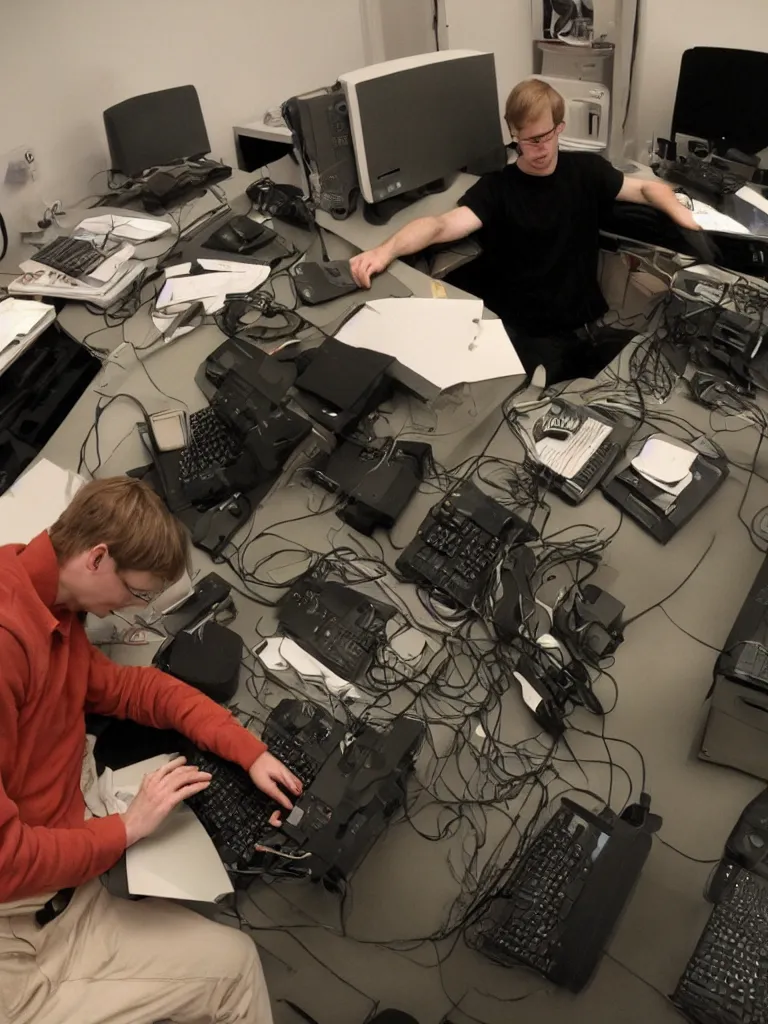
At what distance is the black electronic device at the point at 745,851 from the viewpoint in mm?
1297

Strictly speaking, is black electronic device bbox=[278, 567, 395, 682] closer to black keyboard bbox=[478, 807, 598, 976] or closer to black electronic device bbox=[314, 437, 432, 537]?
black electronic device bbox=[314, 437, 432, 537]

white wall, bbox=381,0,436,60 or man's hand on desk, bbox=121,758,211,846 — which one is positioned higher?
white wall, bbox=381,0,436,60

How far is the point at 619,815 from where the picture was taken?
141cm

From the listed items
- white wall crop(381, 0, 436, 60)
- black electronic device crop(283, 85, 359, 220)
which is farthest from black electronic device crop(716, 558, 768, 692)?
white wall crop(381, 0, 436, 60)

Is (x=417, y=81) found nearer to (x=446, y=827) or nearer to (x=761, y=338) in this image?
(x=761, y=338)

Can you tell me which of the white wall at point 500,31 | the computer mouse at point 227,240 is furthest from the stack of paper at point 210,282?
the white wall at point 500,31

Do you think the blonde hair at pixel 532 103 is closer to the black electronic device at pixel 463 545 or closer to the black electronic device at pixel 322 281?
the black electronic device at pixel 322 281

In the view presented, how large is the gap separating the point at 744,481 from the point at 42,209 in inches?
97.4

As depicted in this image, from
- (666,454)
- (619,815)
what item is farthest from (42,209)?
(619,815)

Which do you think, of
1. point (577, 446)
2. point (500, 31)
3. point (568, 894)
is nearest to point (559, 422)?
point (577, 446)

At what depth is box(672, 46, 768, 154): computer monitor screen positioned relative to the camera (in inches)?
104

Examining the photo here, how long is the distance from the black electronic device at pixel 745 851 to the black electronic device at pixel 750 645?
0.23m

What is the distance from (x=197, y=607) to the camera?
1.66 meters

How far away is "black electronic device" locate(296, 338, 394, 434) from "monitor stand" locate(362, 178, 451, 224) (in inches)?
30.5
